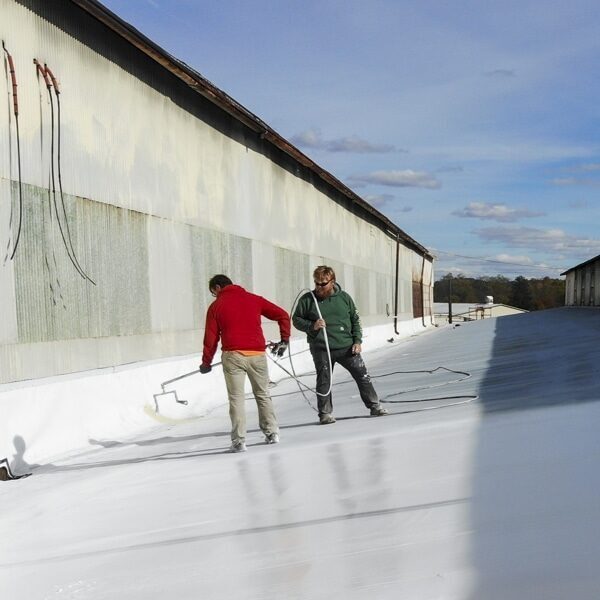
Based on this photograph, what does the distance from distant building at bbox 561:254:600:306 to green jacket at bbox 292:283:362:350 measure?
48320 millimetres

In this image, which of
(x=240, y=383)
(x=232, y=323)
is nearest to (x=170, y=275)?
(x=232, y=323)

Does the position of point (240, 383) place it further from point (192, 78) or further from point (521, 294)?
point (521, 294)

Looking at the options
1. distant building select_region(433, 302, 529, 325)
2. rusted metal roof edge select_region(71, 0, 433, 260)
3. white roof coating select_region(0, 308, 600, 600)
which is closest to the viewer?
white roof coating select_region(0, 308, 600, 600)

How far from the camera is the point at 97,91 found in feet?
41.6

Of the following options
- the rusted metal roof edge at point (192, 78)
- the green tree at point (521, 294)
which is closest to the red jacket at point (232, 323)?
the rusted metal roof edge at point (192, 78)

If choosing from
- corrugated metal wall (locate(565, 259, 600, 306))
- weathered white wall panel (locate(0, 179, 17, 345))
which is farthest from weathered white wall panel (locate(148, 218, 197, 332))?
corrugated metal wall (locate(565, 259, 600, 306))

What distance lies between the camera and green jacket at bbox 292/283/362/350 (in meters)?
10.4

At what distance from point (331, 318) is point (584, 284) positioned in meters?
58.8

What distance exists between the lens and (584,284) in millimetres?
65375

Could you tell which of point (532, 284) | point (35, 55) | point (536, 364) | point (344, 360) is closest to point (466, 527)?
point (344, 360)

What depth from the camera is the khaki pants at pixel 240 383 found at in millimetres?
9109

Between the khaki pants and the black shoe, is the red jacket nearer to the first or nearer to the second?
the khaki pants

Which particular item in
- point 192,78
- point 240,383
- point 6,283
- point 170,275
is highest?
point 192,78

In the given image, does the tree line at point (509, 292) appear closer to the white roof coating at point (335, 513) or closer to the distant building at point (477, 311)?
the distant building at point (477, 311)
